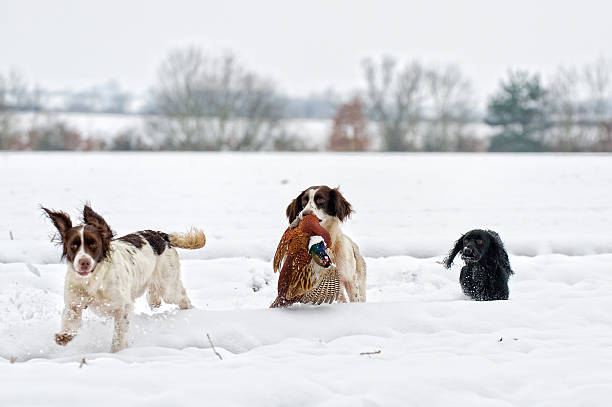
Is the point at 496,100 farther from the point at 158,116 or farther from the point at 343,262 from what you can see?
the point at 343,262

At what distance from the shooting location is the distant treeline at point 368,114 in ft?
134

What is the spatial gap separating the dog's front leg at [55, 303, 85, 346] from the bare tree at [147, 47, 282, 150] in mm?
36265

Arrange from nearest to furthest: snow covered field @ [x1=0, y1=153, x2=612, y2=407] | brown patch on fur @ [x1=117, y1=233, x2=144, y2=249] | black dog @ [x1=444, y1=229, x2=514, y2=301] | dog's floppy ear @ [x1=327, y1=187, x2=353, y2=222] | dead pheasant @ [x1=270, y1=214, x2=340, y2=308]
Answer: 1. snow covered field @ [x1=0, y1=153, x2=612, y2=407]
2. brown patch on fur @ [x1=117, y1=233, x2=144, y2=249]
3. dead pheasant @ [x1=270, y1=214, x2=340, y2=308]
4. dog's floppy ear @ [x1=327, y1=187, x2=353, y2=222]
5. black dog @ [x1=444, y1=229, x2=514, y2=301]

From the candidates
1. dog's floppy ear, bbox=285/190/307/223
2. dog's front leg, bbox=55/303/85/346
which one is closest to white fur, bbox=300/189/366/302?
dog's floppy ear, bbox=285/190/307/223

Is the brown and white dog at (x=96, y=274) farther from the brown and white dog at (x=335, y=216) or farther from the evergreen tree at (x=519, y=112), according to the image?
the evergreen tree at (x=519, y=112)

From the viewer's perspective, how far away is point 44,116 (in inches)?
1561

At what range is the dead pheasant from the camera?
4.73 metres

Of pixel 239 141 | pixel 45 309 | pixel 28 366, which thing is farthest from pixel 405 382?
pixel 239 141

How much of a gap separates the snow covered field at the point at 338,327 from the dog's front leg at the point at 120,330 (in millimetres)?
128

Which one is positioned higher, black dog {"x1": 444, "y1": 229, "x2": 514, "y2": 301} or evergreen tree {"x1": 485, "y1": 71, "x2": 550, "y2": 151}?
evergreen tree {"x1": 485, "y1": 71, "x2": 550, "y2": 151}

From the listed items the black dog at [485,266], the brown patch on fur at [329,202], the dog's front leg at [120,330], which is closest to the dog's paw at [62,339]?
the dog's front leg at [120,330]

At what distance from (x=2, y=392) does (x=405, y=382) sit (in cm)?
218

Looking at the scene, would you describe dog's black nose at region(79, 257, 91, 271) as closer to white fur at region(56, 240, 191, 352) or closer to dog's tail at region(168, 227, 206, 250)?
white fur at region(56, 240, 191, 352)

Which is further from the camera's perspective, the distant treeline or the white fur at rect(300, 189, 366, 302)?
the distant treeline
